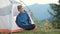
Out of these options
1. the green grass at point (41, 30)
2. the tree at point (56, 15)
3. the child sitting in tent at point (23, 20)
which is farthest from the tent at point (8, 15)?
the tree at point (56, 15)

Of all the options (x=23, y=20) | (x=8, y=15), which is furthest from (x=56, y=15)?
(x=8, y=15)

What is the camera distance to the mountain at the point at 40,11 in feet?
A: 6.65

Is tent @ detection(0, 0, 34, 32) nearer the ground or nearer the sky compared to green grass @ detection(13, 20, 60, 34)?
nearer the sky

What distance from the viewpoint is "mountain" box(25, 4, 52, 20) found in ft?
6.65

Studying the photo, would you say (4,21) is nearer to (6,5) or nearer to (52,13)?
(6,5)

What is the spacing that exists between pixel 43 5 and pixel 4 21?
0.61m

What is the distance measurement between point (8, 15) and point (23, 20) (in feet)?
0.75

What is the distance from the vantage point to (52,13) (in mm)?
2078

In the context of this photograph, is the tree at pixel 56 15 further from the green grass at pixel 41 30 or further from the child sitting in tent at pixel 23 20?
the child sitting in tent at pixel 23 20

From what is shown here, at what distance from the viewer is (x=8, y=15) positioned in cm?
204

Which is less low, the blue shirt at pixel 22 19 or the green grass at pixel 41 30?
the blue shirt at pixel 22 19

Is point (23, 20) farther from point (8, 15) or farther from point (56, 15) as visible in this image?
point (56, 15)

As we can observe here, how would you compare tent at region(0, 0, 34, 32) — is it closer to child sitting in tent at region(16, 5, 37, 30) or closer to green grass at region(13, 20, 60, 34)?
child sitting in tent at region(16, 5, 37, 30)

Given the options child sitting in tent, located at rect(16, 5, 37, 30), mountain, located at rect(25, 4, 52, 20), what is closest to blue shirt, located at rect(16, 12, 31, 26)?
child sitting in tent, located at rect(16, 5, 37, 30)
